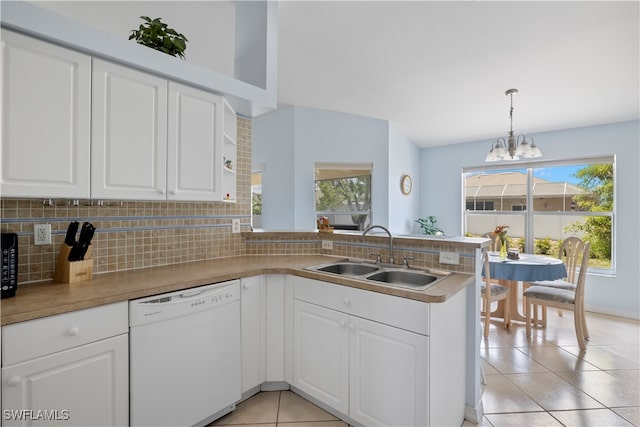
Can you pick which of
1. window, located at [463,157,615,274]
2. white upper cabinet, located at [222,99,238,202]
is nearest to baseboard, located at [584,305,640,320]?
window, located at [463,157,615,274]

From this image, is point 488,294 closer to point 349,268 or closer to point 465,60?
point 349,268

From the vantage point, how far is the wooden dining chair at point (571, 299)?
2873 millimetres

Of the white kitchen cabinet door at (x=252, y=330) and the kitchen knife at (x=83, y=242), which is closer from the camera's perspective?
the kitchen knife at (x=83, y=242)

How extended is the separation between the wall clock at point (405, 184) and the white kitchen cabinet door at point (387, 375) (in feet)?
11.7

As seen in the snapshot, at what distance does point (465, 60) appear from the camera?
2.74m

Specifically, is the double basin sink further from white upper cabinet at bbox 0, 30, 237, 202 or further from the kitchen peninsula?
white upper cabinet at bbox 0, 30, 237, 202

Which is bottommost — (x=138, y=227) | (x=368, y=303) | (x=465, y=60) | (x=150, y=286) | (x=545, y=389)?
(x=545, y=389)

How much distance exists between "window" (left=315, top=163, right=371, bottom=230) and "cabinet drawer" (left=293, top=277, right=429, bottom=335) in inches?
101

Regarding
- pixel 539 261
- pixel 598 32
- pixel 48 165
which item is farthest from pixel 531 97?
pixel 48 165

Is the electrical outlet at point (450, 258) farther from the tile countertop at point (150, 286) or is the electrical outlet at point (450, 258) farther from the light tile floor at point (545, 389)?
the light tile floor at point (545, 389)

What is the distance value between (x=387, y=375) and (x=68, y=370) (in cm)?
144

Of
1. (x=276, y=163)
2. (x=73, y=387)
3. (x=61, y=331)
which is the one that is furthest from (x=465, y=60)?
(x=73, y=387)

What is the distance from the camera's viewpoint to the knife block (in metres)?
1.60

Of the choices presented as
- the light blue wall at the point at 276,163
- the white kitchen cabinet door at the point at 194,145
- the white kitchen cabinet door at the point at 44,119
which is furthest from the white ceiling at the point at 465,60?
the white kitchen cabinet door at the point at 44,119
